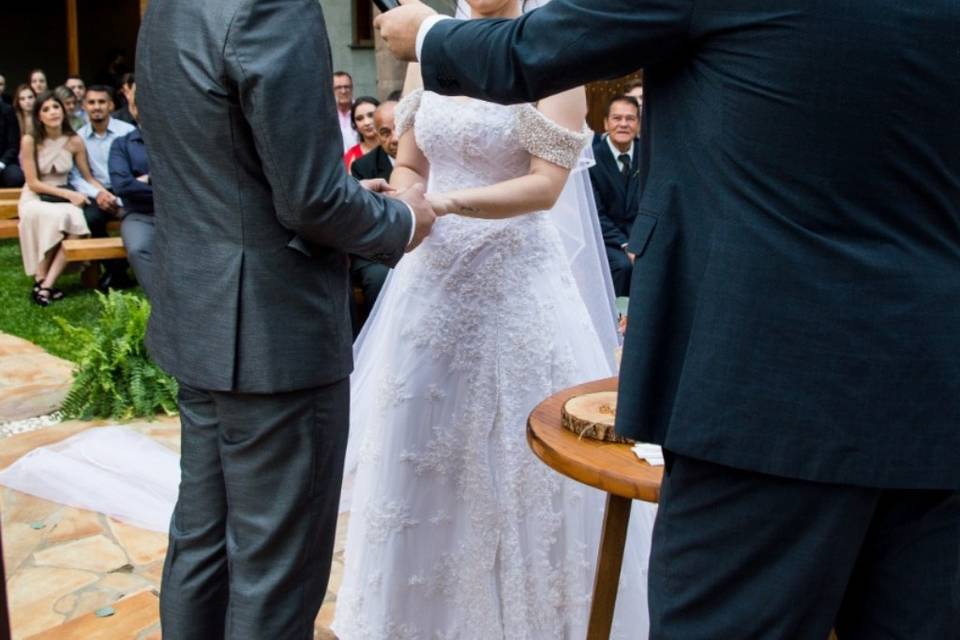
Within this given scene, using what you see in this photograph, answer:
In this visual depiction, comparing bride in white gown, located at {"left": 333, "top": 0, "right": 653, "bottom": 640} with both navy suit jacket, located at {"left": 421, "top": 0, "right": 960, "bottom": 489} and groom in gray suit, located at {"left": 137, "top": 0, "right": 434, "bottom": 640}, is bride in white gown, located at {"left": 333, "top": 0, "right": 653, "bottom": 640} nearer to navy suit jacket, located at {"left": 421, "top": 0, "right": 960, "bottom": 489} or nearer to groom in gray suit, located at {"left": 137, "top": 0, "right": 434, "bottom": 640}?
groom in gray suit, located at {"left": 137, "top": 0, "right": 434, "bottom": 640}

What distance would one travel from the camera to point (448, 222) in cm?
279

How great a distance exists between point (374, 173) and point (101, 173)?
423 cm

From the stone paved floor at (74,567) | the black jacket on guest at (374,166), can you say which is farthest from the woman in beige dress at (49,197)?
the stone paved floor at (74,567)

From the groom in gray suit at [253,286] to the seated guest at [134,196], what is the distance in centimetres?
477

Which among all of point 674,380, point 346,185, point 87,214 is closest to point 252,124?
point 346,185

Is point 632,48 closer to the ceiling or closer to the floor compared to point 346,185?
closer to the ceiling

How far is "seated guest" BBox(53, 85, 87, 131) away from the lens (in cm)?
975

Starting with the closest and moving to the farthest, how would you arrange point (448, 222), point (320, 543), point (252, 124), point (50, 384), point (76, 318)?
point (252, 124) < point (320, 543) < point (448, 222) < point (50, 384) < point (76, 318)

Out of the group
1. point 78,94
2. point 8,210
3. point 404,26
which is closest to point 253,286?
point 404,26

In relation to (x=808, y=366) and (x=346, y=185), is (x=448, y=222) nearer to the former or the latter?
(x=346, y=185)

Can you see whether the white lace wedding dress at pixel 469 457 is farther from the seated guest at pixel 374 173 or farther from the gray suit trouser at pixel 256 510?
the seated guest at pixel 374 173

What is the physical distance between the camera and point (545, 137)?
2635mm

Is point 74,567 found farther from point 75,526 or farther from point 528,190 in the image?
point 528,190

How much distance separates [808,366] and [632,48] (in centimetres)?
48
